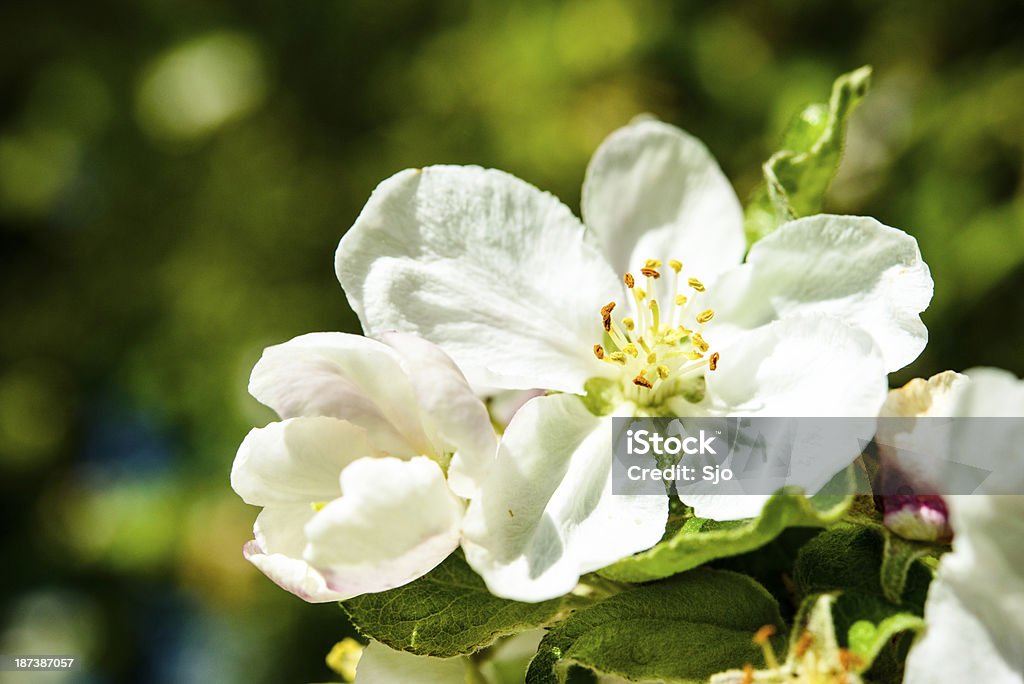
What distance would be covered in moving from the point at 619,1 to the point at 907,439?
6.02 feet

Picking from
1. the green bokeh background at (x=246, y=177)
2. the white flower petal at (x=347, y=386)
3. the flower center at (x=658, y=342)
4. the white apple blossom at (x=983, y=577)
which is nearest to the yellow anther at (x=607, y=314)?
the flower center at (x=658, y=342)

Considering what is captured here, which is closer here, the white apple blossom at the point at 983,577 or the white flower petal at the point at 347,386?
the white apple blossom at the point at 983,577

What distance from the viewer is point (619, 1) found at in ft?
7.74

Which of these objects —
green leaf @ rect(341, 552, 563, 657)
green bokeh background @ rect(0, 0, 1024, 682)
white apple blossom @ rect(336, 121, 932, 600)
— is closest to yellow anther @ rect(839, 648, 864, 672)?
white apple blossom @ rect(336, 121, 932, 600)

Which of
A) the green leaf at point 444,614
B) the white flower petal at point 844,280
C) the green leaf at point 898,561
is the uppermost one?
the white flower petal at point 844,280

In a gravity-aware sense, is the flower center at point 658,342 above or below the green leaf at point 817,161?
below

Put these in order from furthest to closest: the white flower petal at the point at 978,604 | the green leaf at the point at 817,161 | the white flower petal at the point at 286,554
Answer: the green leaf at the point at 817,161, the white flower petal at the point at 286,554, the white flower petal at the point at 978,604

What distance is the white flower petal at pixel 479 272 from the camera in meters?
0.84

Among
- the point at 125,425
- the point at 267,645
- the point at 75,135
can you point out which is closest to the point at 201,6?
the point at 75,135

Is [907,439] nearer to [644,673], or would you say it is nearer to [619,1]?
[644,673]

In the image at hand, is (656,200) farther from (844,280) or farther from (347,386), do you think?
(347,386)

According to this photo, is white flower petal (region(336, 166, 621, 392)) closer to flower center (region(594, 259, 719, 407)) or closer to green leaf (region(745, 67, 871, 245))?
flower center (region(594, 259, 719, 407))

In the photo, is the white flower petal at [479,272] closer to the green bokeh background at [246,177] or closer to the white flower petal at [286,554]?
the white flower petal at [286,554]

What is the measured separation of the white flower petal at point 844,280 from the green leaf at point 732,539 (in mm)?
160
